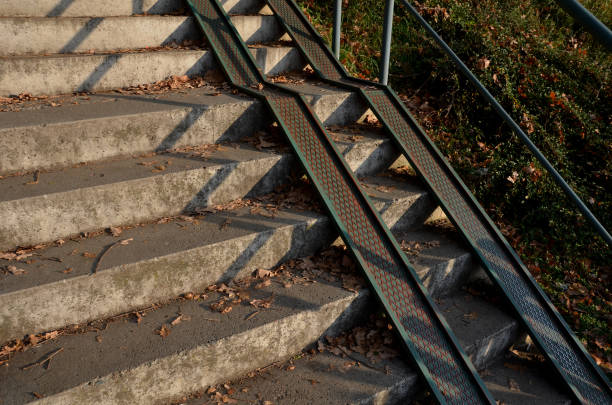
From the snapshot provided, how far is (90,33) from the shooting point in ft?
11.9

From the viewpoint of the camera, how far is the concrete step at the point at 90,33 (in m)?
3.35

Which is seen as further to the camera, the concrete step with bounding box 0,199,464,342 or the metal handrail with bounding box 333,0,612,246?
the metal handrail with bounding box 333,0,612,246

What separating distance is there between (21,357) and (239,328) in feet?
3.15

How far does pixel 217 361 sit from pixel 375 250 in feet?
3.79

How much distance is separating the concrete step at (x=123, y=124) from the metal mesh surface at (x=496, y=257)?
1.48ft

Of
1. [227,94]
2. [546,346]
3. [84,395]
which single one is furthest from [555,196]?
[84,395]

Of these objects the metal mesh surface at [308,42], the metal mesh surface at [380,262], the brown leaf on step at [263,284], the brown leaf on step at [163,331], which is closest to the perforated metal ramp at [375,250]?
the metal mesh surface at [380,262]

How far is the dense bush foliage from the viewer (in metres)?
3.88

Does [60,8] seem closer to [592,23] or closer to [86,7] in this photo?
[86,7]

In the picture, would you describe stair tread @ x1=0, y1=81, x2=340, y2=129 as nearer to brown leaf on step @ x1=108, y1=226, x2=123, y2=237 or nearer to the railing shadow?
brown leaf on step @ x1=108, y1=226, x2=123, y2=237

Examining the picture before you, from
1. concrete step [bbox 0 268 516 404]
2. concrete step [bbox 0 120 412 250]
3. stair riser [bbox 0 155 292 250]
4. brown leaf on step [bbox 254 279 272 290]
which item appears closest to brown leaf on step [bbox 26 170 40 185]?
concrete step [bbox 0 120 412 250]

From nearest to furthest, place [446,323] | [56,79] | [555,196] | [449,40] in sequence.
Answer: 1. [446,323]
2. [56,79]
3. [555,196]
4. [449,40]

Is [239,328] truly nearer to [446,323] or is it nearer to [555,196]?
[446,323]

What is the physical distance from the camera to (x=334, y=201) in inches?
122
